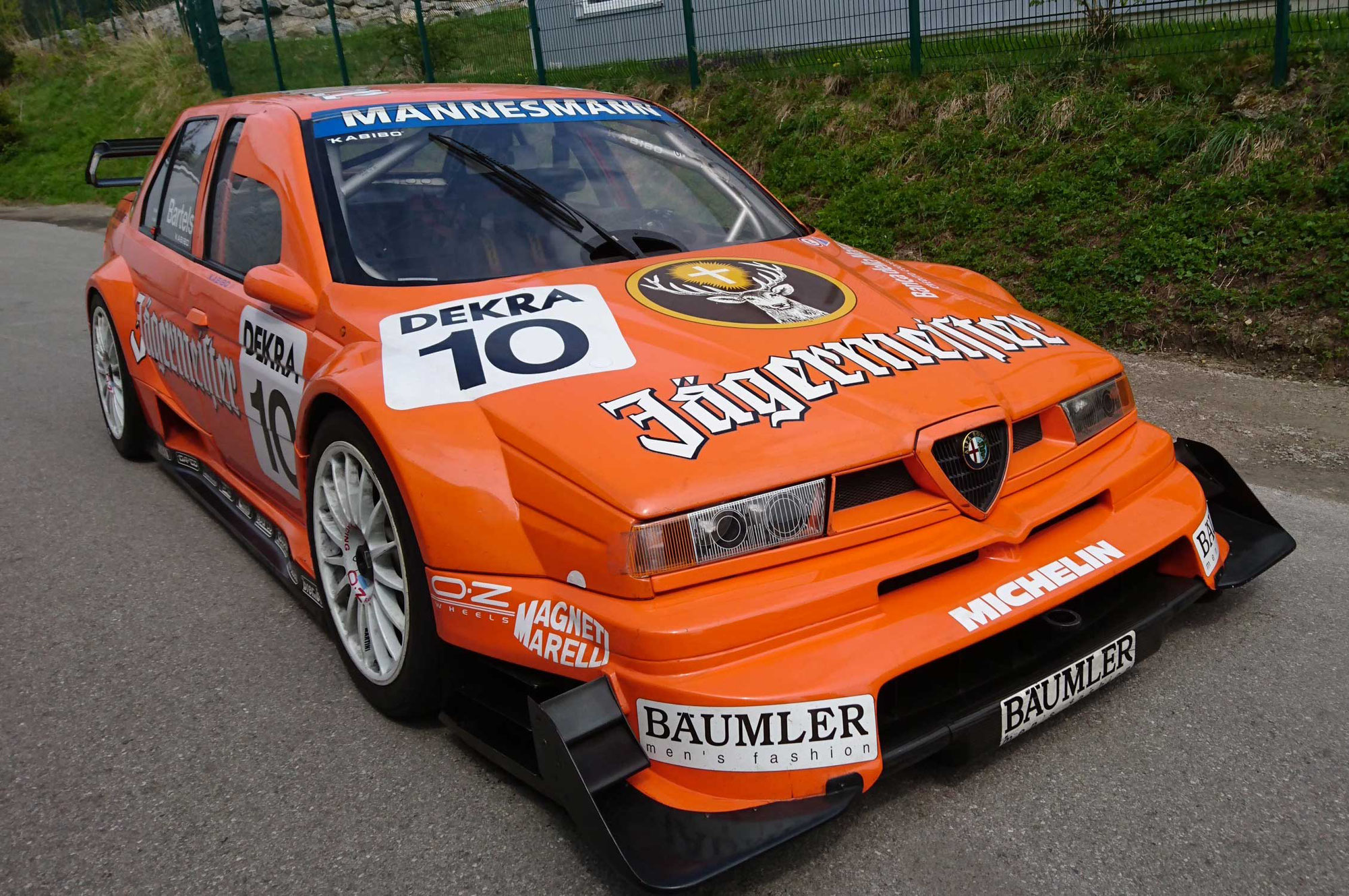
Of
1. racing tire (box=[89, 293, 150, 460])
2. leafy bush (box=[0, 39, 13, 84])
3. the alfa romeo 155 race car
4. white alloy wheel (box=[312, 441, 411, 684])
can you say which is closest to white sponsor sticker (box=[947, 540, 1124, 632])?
the alfa romeo 155 race car

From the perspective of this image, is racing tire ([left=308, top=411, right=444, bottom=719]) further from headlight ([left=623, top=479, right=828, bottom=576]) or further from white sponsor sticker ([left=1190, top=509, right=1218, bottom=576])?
white sponsor sticker ([left=1190, top=509, right=1218, bottom=576])

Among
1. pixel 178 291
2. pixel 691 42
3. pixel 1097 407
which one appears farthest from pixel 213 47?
pixel 1097 407

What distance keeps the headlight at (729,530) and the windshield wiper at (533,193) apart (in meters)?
1.32

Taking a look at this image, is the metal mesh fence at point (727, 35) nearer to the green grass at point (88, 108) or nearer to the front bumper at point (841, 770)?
the green grass at point (88, 108)

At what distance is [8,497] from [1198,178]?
682 centimetres

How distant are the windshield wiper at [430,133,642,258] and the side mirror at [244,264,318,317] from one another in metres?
0.67

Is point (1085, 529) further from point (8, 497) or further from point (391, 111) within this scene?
point (8, 497)

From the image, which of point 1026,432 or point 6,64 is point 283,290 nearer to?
point 1026,432

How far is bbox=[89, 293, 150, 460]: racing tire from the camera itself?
4891 millimetres

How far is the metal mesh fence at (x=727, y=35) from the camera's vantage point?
7.70 meters

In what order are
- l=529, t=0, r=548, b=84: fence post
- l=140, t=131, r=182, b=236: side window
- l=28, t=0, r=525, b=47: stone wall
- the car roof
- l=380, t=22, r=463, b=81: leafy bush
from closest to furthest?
the car roof → l=140, t=131, r=182, b=236: side window → l=529, t=0, r=548, b=84: fence post → l=380, t=22, r=463, b=81: leafy bush → l=28, t=0, r=525, b=47: stone wall

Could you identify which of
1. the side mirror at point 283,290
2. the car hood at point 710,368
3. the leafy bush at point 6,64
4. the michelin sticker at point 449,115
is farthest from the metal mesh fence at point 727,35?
the leafy bush at point 6,64

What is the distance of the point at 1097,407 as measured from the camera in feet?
9.25

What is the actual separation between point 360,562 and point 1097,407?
78.7 inches
